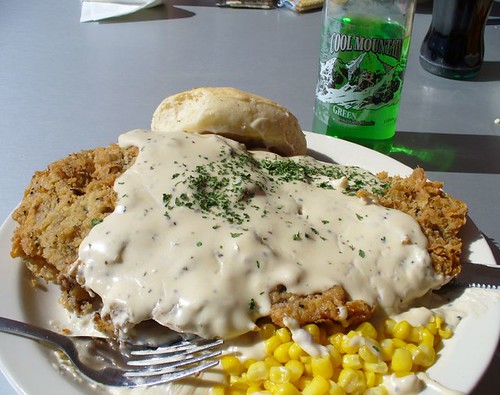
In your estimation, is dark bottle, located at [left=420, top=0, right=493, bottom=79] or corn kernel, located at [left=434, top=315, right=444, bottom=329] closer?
corn kernel, located at [left=434, top=315, right=444, bottom=329]

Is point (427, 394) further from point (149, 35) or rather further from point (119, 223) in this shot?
point (149, 35)

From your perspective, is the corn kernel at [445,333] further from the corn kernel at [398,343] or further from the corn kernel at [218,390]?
the corn kernel at [218,390]

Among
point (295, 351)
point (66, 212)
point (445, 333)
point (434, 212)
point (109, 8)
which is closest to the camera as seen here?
point (295, 351)

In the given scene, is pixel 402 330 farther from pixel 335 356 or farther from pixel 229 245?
pixel 229 245

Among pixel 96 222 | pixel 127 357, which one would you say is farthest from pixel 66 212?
pixel 127 357

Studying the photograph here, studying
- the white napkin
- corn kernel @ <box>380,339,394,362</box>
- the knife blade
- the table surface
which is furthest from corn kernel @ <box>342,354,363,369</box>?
the white napkin

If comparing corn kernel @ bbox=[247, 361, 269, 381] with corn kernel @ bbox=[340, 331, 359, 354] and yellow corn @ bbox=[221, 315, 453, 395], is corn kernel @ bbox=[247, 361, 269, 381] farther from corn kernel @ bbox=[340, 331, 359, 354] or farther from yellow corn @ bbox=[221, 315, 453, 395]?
corn kernel @ bbox=[340, 331, 359, 354]

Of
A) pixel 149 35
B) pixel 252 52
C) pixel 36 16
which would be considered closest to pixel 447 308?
pixel 252 52

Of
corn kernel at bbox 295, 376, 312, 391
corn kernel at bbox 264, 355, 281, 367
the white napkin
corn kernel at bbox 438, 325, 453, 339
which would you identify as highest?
the white napkin
